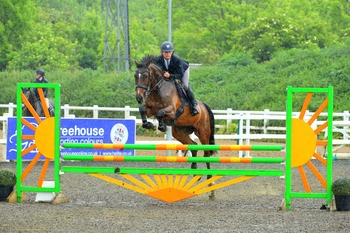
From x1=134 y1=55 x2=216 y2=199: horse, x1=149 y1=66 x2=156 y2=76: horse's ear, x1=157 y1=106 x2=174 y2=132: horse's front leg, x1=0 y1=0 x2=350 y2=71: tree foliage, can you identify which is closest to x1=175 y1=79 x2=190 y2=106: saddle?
x1=134 y1=55 x2=216 y2=199: horse

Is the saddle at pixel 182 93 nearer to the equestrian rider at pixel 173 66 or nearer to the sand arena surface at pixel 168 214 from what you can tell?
the equestrian rider at pixel 173 66

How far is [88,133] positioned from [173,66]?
6595mm

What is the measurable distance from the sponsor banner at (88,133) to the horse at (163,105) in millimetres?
5431

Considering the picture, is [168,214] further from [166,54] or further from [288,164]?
[166,54]

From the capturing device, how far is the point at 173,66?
1195 cm

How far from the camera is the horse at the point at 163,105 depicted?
1128 centimetres

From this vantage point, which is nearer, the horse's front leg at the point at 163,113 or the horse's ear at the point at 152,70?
the horse's ear at the point at 152,70

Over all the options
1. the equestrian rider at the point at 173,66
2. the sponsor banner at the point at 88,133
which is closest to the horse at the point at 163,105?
the equestrian rider at the point at 173,66

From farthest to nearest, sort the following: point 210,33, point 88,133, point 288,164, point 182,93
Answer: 1. point 210,33
2. point 88,133
3. point 182,93
4. point 288,164

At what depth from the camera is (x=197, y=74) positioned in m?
39.8

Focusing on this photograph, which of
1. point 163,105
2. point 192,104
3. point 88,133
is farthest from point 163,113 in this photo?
point 88,133

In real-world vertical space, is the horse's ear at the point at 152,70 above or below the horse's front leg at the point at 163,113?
above

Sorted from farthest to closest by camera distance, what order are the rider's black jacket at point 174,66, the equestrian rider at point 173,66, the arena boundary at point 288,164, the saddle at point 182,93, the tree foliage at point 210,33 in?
the tree foliage at point 210,33, the saddle at point 182,93, the rider's black jacket at point 174,66, the equestrian rider at point 173,66, the arena boundary at point 288,164

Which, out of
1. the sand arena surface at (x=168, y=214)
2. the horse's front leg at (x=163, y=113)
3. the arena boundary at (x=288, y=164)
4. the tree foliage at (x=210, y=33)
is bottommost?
the sand arena surface at (x=168, y=214)
